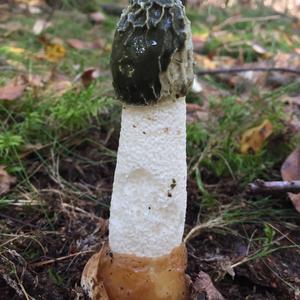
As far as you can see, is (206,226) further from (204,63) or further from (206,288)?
(204,63)

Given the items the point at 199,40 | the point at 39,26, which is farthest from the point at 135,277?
the point at 199,40

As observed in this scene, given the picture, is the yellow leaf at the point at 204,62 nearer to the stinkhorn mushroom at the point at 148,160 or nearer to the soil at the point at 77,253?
the soil at the point at 77,253

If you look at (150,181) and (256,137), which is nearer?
(150,181)

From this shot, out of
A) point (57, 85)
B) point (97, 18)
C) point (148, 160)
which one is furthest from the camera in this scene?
point (97, 18)

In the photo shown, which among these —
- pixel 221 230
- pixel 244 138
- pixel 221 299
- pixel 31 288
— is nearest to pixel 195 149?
pixel 244 138

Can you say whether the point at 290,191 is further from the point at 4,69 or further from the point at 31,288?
the point at 4,69

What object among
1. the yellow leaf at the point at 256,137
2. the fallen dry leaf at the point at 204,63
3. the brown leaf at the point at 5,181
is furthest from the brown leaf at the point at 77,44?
the brown leaf at the point at 5,181

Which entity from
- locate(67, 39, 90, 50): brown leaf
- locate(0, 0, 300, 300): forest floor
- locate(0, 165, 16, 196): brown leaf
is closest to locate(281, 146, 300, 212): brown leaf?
locate(0, 0, 300, 300): forest floor
